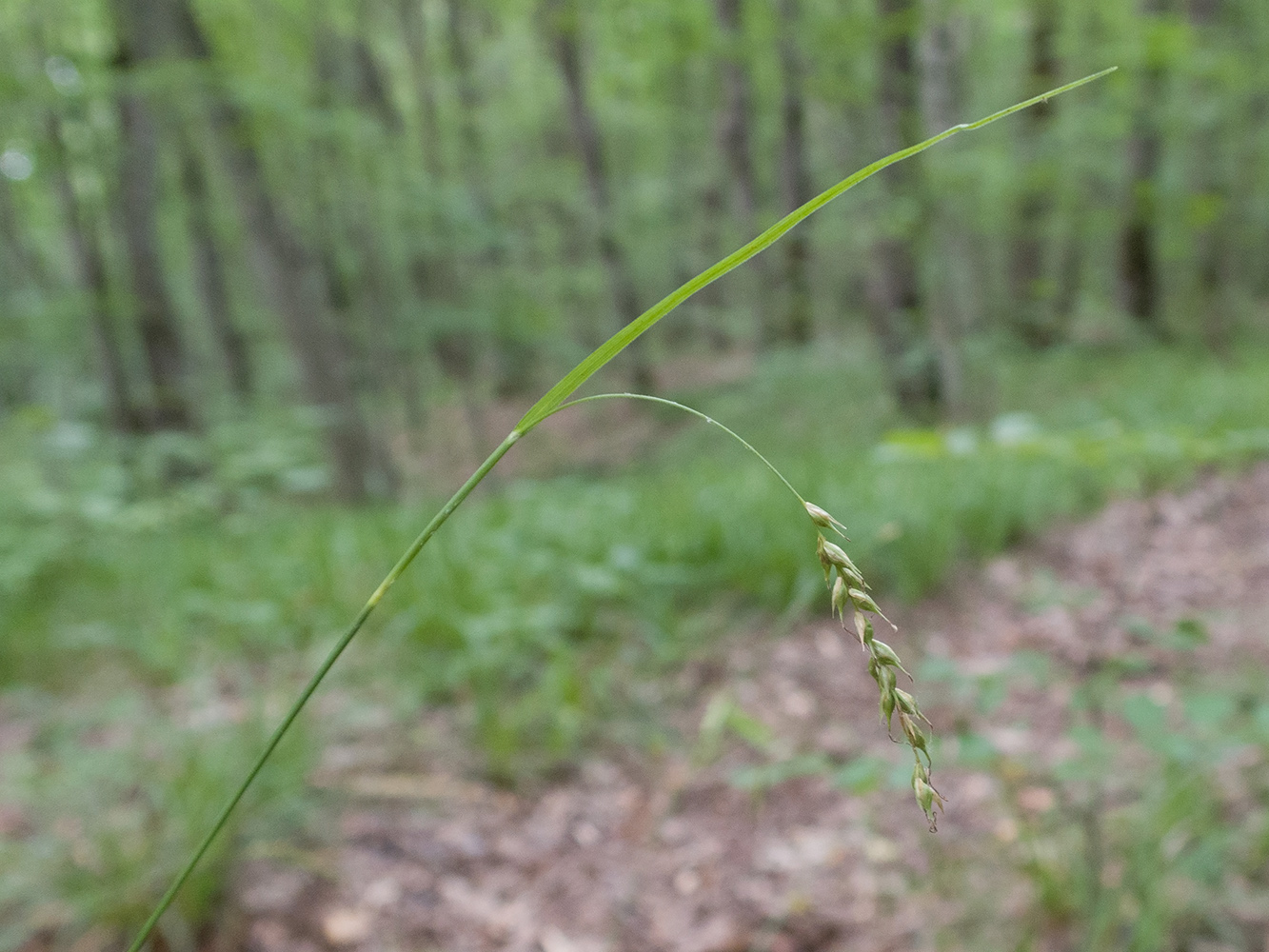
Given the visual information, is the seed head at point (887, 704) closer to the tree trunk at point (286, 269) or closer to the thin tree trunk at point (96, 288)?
the tree trunk at point (286, 269)

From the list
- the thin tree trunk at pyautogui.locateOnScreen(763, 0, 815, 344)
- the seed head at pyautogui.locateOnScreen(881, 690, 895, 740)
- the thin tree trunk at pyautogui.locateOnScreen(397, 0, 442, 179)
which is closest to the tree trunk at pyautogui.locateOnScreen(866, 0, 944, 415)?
the thin tree trunk at pyautogui.locateOnScreen(763, 0, 815, 344)

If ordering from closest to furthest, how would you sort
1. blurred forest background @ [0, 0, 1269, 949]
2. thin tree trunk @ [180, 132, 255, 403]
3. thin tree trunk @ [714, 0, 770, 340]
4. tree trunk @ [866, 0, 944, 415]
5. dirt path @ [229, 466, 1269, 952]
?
dirt path @ [229, 466, 1269, 952], blurred forest background @ [0, 0, 1269, 949], tree trunk @ [866, 0, 944, 415], thin tree trunk @ [714, 0, 770, 340], thin tree trunk @ [180, 132, 255, 403]

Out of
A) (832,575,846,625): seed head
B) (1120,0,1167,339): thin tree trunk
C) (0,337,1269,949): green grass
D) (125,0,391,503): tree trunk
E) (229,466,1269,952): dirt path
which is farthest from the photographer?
(1120,0,1167,339): thin tree trunk

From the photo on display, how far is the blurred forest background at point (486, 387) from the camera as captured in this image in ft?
8.32

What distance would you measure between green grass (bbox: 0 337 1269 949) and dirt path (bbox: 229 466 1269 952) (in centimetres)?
19

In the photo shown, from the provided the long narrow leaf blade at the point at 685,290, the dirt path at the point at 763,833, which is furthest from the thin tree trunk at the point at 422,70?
the long narrow leaf blade at the point at 685,290

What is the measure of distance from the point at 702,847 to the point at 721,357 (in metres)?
12.8

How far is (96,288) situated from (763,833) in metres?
6.95

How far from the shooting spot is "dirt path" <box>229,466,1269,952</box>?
5.81 ft

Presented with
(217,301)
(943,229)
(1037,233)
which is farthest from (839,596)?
(217,301)

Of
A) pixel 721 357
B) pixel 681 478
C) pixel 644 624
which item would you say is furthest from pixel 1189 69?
pixel 721 357

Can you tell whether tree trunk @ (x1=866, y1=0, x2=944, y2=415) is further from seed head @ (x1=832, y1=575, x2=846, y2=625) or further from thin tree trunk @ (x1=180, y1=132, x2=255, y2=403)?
thin tree trunk @ (x1=180, y1=132, x2=255, y2=403)

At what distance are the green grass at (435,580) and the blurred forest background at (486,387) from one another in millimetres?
19

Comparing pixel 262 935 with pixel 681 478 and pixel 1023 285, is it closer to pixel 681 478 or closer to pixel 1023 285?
pixel 681 478
